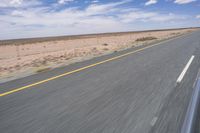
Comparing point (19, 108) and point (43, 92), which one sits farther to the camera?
point (43, 92)

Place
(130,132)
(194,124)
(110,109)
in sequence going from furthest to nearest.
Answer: (110,109)
(130,132)
(194,124)

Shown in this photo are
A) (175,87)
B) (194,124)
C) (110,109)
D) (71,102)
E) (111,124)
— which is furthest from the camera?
(175,87)

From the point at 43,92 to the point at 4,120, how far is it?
5.78 feet

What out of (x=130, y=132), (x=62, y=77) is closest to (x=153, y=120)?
(x=130, y=132)

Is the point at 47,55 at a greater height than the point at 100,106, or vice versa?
the point at 47,55

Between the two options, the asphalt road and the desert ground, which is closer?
the asphalt road

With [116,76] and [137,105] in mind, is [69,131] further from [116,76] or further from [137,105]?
[116,76]

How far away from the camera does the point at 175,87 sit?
530 cm

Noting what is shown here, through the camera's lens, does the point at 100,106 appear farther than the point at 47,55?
No

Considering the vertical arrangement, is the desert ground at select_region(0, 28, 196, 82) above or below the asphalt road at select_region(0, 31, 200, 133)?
above

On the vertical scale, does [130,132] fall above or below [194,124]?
below

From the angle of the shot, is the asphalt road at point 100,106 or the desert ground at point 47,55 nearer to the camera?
the asphalt road at point 100,106

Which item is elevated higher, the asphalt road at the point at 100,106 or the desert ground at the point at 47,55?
the desert ground at the point at 47,55

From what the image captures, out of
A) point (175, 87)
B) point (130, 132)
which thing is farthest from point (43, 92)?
point (175, 87)
